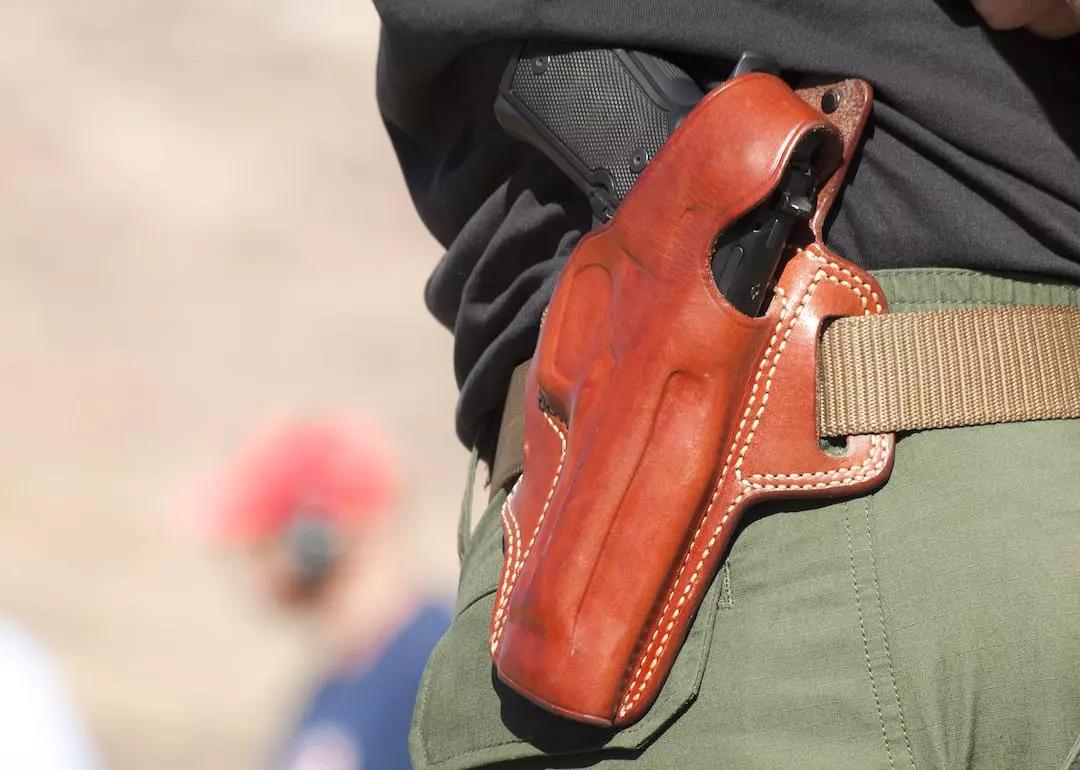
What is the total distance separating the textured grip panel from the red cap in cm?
172

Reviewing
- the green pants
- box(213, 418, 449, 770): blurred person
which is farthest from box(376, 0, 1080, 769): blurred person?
box(213, 418, 449, 770): blurred person

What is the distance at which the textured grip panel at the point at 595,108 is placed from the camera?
1.29 metres

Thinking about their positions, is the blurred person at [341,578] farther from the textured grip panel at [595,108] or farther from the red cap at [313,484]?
the textured grip panel at [595,108]

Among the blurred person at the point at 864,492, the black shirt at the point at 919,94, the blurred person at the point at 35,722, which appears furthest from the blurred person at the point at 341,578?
the black shirt at the point at 919,94

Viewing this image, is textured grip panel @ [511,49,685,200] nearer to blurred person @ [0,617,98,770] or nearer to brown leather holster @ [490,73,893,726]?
brown leather holster @ [490,73,893,726]

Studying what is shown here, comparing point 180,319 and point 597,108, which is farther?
point 180,319

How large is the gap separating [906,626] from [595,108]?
69 centimetres

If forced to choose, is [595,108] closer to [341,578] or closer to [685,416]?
[685,416]

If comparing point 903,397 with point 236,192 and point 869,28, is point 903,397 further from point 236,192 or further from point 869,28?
point 236,192

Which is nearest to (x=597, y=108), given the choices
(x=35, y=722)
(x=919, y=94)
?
(x=919, y=94)

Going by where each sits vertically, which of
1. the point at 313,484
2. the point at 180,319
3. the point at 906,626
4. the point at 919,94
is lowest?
the point at 180,319

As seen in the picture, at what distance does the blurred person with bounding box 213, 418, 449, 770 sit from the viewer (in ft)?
8.18

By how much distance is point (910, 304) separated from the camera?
120cm

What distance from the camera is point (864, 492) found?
1.15 metres
